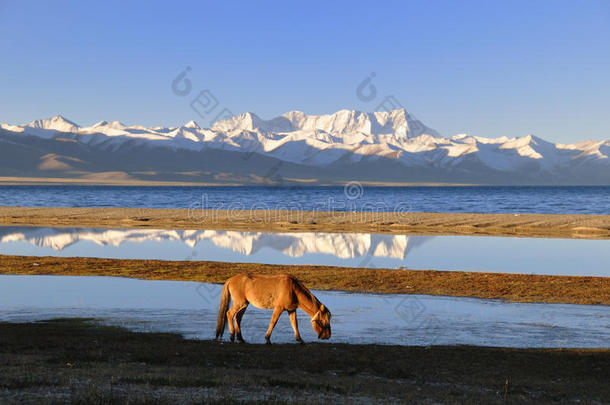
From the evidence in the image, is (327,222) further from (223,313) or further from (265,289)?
(265,289)

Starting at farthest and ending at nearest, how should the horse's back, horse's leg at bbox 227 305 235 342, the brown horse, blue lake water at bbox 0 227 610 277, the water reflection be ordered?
1. the water reflection
2. blue lake water at bbox 0 227 610 277
3. horse's leg at bbox 227 305 235 342
4. the horse's back
5. the brown horse

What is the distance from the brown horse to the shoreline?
9226mm

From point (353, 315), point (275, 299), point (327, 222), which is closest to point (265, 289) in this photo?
point (275, 299)

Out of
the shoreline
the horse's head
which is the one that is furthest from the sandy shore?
the horse's head

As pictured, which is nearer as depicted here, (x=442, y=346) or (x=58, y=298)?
(x=442, y=346)

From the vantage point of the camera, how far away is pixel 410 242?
153 feet

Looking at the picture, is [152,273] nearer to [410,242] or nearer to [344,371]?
[344,371]

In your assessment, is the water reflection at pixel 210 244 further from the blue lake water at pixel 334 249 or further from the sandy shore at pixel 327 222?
the sandy shore at pixel 327 222

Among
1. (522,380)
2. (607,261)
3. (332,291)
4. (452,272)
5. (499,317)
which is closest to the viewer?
(522,380)

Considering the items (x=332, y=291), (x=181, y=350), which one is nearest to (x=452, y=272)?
(x=332, y=291)

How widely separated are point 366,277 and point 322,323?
1213 cm

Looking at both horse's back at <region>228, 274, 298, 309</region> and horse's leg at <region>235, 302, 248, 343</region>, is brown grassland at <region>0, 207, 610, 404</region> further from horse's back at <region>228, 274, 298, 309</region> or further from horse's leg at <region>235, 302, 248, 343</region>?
horse's back at <region>228, 274, 298, 309</region>

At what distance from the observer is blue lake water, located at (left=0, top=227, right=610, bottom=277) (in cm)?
3388

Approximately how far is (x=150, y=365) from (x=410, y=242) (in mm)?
34609
